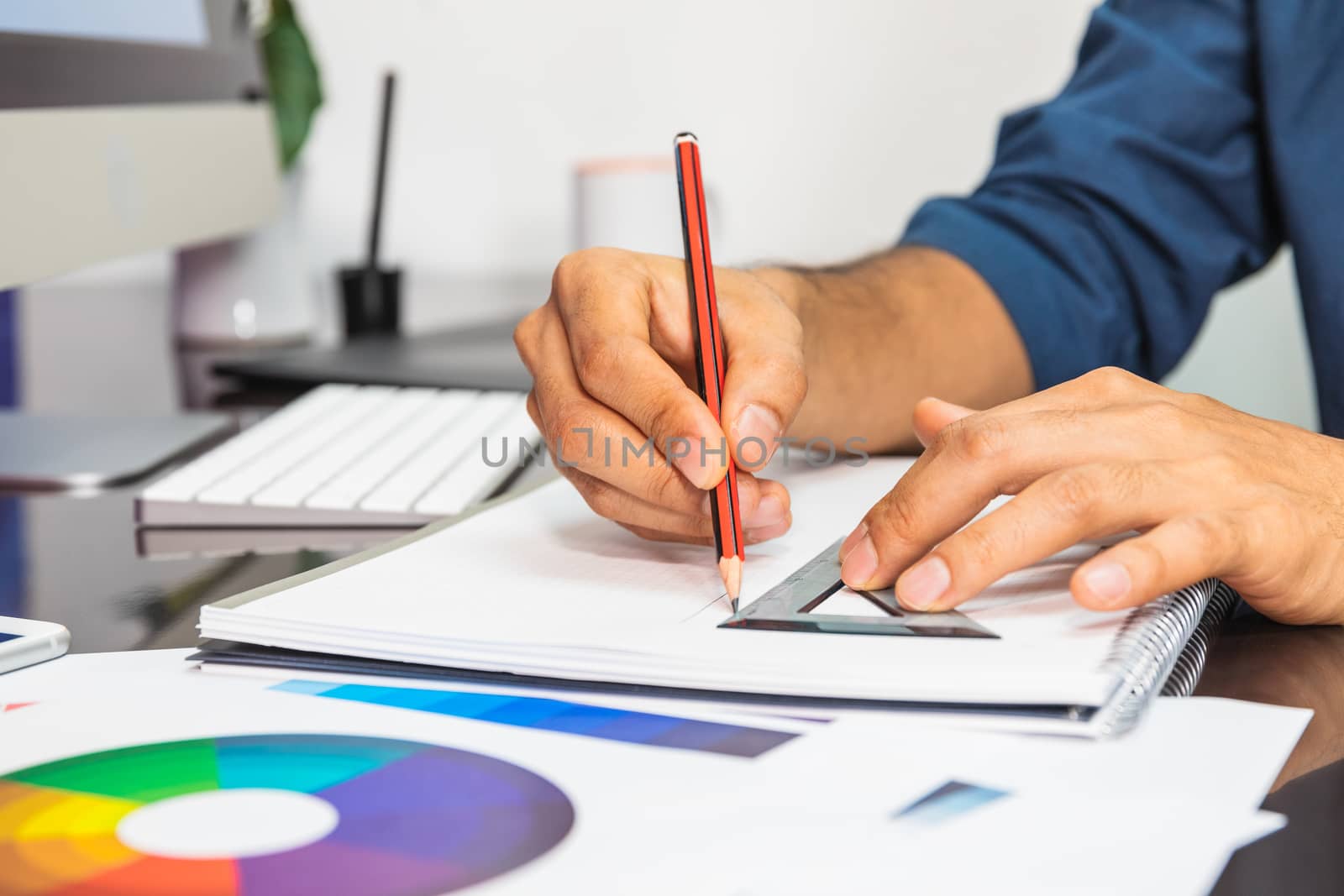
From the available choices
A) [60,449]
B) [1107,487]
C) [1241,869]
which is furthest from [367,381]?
[1241,869]

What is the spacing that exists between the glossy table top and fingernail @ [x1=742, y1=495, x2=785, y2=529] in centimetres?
16

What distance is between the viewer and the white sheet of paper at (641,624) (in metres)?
0.38

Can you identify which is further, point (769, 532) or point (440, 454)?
point (440, 454)

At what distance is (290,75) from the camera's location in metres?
1.27

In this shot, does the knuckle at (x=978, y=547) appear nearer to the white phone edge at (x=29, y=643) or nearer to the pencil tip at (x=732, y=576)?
the pencil tip at (x=732, y=576)

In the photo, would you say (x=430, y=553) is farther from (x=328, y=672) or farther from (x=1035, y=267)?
(x=1035, y=267)

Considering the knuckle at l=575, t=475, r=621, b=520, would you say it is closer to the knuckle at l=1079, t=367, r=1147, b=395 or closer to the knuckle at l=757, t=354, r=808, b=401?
the knuckle at l=757, t=354, r=808, b=401

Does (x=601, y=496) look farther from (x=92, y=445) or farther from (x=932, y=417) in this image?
(x=92, y=445)

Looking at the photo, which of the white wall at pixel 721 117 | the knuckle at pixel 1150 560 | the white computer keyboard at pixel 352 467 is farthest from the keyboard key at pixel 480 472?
the white wall at pixel 721 117

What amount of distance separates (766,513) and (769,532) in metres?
Result: 0.02

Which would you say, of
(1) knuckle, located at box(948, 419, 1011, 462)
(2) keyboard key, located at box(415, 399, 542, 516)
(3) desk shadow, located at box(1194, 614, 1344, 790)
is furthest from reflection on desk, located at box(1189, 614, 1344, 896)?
(2) keyboard key, located at box(415, 399, 542, 516)

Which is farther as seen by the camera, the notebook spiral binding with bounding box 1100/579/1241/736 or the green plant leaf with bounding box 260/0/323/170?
the green plant leaf with bounding box 260/0/323/170

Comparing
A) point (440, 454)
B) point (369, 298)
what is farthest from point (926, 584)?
point (369, 298)

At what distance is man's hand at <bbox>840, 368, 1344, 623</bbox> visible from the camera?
1.38 feet
